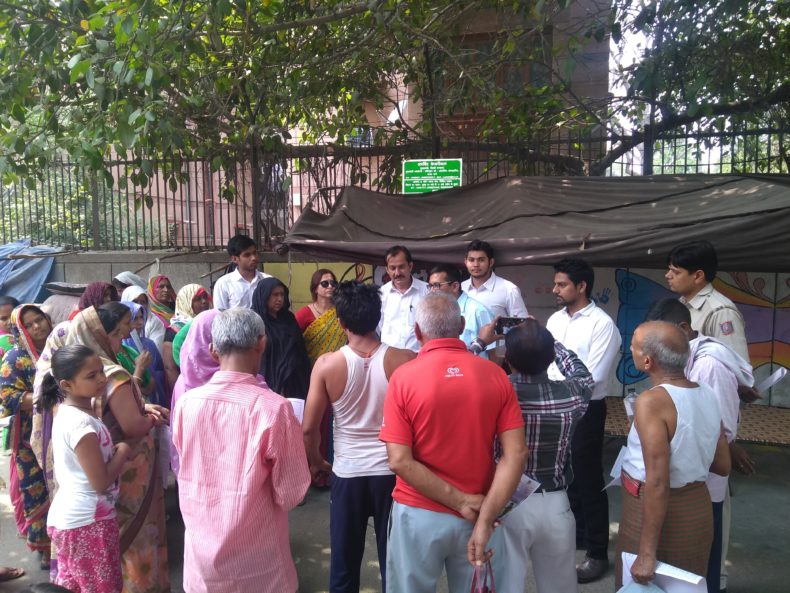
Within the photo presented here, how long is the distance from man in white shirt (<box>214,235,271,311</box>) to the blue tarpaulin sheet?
3478mm

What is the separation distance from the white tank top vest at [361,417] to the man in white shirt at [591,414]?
1.29 meters

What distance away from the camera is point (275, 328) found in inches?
173

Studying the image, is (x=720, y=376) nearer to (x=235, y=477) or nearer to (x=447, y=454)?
(x=447, y=454)

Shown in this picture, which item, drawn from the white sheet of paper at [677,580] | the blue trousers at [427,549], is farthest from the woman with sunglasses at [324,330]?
the white sheet of paper at [677,580]

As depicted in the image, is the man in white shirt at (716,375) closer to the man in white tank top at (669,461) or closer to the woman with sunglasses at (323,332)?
the man in white tank top at (669,461)

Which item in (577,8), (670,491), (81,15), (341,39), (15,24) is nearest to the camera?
(670,491)

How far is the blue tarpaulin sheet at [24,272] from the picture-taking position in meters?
7.81

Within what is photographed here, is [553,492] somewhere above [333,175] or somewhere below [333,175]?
below

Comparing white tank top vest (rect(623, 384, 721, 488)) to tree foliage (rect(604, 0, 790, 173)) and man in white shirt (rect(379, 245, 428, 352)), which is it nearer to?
man in white shirt (rect(379, 245, 428, 352))

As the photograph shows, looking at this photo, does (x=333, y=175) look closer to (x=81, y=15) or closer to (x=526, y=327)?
(x=81, y=15)

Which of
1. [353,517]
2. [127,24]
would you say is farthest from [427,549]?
[127,24]

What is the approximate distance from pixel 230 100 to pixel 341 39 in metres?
1.50

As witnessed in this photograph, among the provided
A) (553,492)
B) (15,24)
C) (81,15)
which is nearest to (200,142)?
(81,15)

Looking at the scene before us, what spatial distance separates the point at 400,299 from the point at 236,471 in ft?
8.50
